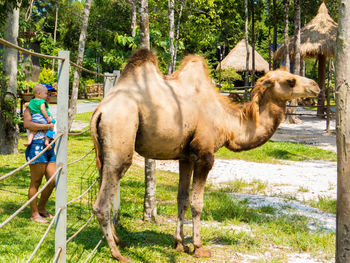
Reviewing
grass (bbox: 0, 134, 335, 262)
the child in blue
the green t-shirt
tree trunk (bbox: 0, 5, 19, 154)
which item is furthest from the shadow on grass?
the green t-shirt

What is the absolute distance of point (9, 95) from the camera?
11.1 meters

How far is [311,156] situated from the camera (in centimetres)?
1406

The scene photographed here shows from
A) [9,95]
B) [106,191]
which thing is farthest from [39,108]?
[9,95]

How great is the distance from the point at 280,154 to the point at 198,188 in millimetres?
9565

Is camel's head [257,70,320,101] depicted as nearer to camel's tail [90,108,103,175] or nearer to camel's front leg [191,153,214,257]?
camel's front leg [191,153,214,257]

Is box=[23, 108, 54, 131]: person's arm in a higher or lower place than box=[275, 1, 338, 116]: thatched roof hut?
lower

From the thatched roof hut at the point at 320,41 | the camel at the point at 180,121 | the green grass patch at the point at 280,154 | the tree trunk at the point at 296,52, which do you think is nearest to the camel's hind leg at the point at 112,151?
the camel at the point at 180,121

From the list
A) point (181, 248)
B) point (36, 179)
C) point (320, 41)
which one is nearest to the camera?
point (181, 248)

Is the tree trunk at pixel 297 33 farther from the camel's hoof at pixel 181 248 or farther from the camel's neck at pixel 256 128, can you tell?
the camel's hoof at pixel 181 248

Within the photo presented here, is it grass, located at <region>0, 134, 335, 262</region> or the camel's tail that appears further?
grass, located at <region>0, 134, 335, 262</region>

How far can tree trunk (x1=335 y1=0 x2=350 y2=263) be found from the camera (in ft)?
12.1

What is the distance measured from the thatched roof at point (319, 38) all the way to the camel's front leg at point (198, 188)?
65.7 ft

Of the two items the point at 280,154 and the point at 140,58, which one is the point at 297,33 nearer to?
the point at 280,154

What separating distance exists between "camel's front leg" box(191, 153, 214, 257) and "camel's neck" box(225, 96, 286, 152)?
0.58 metres
